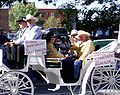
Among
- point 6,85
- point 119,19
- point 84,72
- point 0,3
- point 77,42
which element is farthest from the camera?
point 119,19

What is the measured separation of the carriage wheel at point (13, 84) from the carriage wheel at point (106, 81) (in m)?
1.28

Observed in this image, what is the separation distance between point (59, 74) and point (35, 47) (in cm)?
72

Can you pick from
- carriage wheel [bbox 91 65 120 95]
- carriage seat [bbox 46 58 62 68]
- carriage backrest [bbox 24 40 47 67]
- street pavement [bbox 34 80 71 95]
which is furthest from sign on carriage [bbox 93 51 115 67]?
street pavement [bbox 34 80 71 95]

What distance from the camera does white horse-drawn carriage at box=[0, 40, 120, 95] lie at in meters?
7.68

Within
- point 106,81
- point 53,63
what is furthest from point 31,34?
point 106,81

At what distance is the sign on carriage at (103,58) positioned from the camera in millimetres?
8031

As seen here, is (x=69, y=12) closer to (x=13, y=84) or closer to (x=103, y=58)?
(x=103, y=58)

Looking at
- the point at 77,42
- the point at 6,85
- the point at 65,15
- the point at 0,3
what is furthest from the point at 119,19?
the point at 6,85

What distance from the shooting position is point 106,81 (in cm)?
812

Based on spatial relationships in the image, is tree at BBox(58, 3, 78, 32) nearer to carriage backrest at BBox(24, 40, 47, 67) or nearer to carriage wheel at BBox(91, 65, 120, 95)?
carriage wheel at BBox(91, 65, 120, 95)

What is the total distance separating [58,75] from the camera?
8031mm

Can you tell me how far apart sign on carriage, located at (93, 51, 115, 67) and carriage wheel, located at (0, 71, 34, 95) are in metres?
1.36

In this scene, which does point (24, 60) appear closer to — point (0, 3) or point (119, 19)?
→ point (0, 3)

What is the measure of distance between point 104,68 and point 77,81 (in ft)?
1.93
